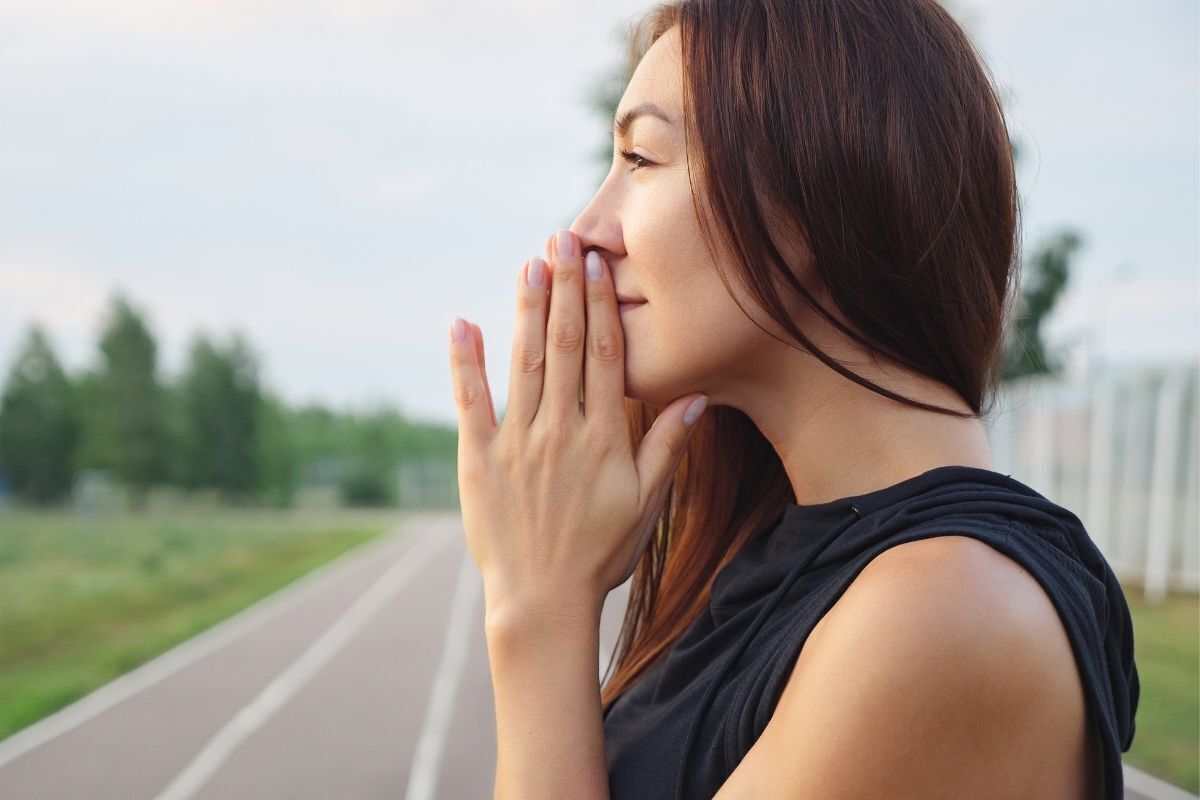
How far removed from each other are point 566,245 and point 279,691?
8857mm

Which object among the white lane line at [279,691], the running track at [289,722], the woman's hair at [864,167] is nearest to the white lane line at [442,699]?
the running track at [289,722]

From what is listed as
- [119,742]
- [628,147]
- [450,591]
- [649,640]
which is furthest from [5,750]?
[450,591]

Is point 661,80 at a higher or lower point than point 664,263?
higher

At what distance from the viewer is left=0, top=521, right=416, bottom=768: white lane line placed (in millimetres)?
7453

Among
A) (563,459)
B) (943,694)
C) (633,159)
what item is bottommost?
(943,694)

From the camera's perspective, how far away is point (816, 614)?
97 centimetres

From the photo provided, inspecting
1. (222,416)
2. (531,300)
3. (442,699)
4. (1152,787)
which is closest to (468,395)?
(531,300)

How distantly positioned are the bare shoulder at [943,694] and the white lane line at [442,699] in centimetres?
168

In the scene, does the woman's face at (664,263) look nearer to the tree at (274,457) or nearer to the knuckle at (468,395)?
the knuckle at (468,395)

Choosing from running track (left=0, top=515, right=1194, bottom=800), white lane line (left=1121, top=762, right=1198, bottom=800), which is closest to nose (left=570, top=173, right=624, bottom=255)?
running track (left=0, top=515, right=1194, bottom=800)

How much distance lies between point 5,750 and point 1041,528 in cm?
811

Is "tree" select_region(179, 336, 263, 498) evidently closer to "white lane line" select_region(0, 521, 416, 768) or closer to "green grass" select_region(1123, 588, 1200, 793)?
"white lane line" select_region(0, 521, 416, 768)

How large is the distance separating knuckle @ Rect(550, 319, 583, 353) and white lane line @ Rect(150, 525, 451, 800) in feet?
→ 20.3

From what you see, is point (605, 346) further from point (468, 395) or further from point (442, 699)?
point (442, 699)
